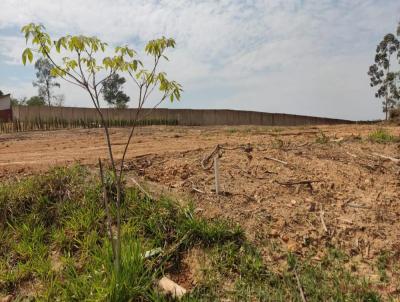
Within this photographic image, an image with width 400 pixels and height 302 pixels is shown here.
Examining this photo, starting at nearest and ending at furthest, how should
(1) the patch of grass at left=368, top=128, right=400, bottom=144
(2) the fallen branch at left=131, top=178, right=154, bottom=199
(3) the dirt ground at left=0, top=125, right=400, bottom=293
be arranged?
1. (3) the dirt ground at left=0, top=125, right=400, bottom=293
2. (2) the fallen branch at left=131, top=178, right=154, bottom=199
3. (1) the patch of grass at left=368, top=128, right=400, bottom=144

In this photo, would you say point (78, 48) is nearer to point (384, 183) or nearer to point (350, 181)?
point (350, 181)

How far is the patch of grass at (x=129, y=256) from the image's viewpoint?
2.86 metres

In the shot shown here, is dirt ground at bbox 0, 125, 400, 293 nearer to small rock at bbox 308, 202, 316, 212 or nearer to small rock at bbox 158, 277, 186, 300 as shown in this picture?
small rock at bbox 308, 202, 316, 212

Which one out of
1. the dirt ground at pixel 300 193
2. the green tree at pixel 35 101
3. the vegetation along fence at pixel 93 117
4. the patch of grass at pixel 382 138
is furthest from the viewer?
the green tree at pixel 35 101

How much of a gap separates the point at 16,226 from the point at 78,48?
1966 mm

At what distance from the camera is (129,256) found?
286 centimetres

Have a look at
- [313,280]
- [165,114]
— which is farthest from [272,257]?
[165,114]

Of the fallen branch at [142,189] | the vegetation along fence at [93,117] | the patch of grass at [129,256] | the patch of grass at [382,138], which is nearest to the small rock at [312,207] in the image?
the patch of grass at [129,256]

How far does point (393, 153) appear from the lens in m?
5.35

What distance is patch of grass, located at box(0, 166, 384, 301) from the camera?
2855 millimetres

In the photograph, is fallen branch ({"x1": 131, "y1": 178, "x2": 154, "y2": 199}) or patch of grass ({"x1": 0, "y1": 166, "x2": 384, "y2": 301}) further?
fallen branch ({"x1": 131, "y1": 178, "x2": 154, "y2": 199})

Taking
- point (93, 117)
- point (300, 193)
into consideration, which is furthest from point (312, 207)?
point (93, 117)

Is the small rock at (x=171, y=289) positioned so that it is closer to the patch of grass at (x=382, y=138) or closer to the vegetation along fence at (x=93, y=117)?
the patch of grass at (x=382, y=138)

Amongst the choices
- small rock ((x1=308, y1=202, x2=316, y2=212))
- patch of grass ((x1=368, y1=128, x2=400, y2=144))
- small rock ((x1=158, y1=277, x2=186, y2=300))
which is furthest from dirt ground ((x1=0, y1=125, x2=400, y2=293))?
small rock ((x1=158, y1=277, x2=186, y2=300))
